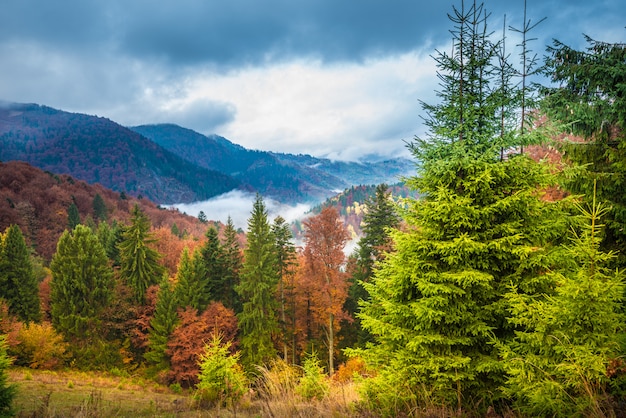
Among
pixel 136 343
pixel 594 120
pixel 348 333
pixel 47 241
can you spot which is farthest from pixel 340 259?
pixel 47 241

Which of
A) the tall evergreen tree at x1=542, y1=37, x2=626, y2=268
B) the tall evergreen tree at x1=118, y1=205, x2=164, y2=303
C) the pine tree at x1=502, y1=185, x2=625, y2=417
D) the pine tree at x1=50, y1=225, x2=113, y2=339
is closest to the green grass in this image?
the pine tree at x1=50, y1=225, x2=113, y2=339

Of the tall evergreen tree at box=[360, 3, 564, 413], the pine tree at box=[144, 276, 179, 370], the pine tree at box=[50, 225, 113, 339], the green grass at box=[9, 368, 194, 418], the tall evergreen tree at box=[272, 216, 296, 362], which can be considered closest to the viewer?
the tall evergreen tree at box=[360, 3, 564, 413]

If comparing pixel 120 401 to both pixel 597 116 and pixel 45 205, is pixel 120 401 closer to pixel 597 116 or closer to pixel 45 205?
pixel 597 116

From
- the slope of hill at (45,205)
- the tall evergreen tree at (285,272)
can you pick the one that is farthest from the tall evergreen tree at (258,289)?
the slope of hill at (45,205)

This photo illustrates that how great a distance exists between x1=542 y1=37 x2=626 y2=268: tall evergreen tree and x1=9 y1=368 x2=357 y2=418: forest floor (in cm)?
722

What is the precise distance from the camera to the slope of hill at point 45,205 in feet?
197

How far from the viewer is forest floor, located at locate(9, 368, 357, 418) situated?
502 cm

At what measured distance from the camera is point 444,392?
6.12 m

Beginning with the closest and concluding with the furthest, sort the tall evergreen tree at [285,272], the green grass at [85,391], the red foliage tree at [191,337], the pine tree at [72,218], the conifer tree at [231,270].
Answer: the green grass at [85,391] → the red foliage tree at [191,337] → the tall evergreen tree at [285,272] → the conifer tree at [231,270] → the pine tree at [72,218]

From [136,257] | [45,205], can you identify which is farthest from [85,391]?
[45,205]

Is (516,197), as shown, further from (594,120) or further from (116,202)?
(116,202)

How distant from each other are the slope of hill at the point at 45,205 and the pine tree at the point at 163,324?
24338 millimetres

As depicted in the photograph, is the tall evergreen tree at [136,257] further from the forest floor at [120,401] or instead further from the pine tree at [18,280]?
the forest floor at [120,401]

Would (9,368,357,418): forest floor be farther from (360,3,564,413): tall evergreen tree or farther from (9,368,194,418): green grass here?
(360,3,564,413): tall evergreen tree
